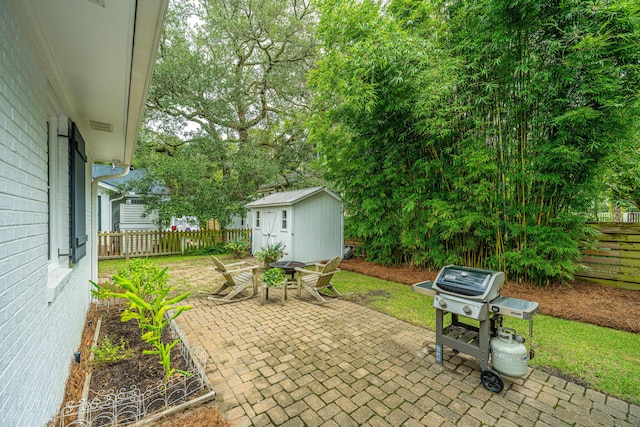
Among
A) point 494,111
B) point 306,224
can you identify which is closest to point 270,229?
point 306,224

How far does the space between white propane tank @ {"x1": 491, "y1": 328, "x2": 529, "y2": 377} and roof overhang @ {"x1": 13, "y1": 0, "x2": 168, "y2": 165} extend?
3553mm

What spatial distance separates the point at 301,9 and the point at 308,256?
10.5 meters

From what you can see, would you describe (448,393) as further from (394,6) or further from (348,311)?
(394,6)

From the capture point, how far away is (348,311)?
4.53 meters

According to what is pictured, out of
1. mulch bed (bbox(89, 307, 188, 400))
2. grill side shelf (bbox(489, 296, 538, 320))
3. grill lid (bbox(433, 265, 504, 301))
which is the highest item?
grill lid (bbox(433, 265, 504, 301))

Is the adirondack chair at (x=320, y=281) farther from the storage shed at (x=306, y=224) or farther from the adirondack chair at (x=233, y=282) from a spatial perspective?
the storage shed at (x=306, y=224)

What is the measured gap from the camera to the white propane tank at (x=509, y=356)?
2.40 meters

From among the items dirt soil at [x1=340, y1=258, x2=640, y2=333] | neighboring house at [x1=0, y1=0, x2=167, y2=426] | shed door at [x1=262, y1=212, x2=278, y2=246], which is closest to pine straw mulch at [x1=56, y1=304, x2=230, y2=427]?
neighboring house at [x1=0, y1=0, x2=167, y2=426]

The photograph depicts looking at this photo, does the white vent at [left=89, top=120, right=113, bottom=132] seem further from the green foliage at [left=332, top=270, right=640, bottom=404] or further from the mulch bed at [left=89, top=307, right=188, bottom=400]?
the green foliage at [left=332, top=270, right=640, bottom=404]

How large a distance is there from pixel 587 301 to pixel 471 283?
3.85 metres

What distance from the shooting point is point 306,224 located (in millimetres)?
8750

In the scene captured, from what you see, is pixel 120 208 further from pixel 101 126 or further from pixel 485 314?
pixel 485 314

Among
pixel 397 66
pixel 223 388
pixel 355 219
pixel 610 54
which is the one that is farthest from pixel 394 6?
pixel 223 388

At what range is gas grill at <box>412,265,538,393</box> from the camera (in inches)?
95.4
